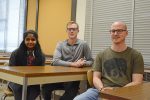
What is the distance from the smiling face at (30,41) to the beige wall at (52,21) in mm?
2158

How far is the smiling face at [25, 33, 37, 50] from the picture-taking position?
2.96m

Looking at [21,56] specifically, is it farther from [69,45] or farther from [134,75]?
[134,75]

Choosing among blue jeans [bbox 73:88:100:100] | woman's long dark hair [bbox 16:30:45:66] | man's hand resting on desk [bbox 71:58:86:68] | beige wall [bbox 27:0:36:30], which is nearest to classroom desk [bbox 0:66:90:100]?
man's hand resting on desk [bbox 71:58:86:68]

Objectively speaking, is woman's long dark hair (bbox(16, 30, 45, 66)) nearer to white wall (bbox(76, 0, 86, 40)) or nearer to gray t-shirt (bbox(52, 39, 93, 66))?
gray t-shirt (bbox(52, 39, 93, 66))

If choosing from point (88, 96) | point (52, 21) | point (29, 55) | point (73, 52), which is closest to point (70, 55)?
point (73, 52)

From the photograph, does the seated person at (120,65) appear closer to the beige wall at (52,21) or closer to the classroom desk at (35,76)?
the classroom desk at (35,76)

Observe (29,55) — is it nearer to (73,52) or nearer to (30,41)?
(30,41)

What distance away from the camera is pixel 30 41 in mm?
2980

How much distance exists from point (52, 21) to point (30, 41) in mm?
2589

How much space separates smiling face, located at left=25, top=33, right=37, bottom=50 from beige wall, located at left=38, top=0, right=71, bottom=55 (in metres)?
2.16

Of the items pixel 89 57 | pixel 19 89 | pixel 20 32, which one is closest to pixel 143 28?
pixel 89 57

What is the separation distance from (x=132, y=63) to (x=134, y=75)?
0.11 metres

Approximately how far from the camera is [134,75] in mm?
2279

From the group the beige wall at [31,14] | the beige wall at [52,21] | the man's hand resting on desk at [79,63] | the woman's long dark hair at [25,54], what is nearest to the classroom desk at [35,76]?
the man's hand resting on desk at [79,63]
